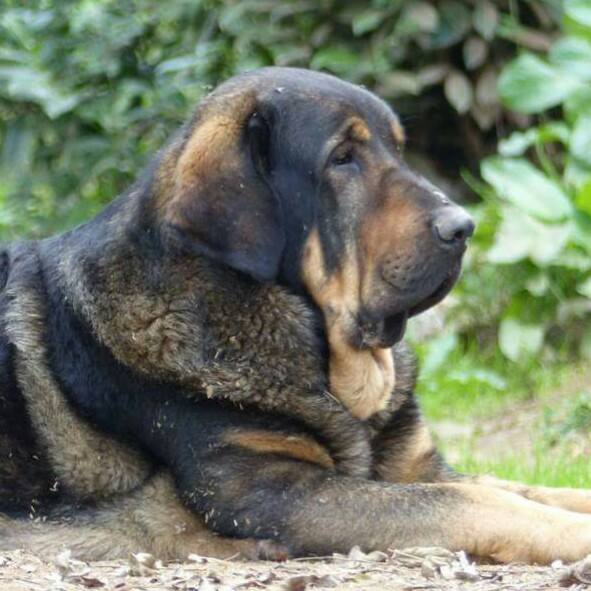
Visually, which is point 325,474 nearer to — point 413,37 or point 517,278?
point 517,278

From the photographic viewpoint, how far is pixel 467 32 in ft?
29.6

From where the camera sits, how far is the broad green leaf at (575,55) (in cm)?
817

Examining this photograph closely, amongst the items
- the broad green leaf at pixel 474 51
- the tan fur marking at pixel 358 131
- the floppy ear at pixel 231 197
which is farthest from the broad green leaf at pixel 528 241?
the floppy ear at pixel 231 197

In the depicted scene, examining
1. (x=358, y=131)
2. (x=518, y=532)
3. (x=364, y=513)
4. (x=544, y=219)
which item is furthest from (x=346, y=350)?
(x=544, y=219)

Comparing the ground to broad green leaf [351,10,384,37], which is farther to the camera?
broad green leaf [351,10,384,37]

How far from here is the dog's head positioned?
466cm

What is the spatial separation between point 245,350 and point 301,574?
81 centimetres

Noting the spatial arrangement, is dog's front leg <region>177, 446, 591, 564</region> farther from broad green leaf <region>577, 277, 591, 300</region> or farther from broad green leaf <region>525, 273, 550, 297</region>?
broad green leaf <region>525, 273, 550, 297</region>

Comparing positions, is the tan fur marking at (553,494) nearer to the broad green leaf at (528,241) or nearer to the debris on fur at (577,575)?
the debris on fur at (577,575)

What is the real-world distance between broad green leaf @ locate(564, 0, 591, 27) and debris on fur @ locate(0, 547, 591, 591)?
14.1ft

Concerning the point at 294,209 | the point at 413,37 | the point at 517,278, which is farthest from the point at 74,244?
the point at 413,37

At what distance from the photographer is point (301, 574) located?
4.26 meters

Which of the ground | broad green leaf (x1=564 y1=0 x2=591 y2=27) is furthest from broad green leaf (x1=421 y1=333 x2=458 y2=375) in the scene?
the ground

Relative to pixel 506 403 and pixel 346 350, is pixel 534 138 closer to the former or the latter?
pixel 506 403
